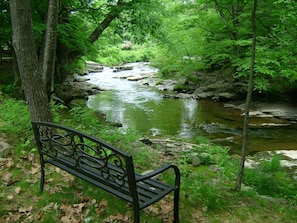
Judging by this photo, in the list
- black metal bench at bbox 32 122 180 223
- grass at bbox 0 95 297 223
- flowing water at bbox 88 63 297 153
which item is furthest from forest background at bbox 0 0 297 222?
flowing water at bbox 88 63 297 153

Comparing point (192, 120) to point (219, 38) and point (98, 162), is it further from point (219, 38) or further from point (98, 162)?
point (98, 162)

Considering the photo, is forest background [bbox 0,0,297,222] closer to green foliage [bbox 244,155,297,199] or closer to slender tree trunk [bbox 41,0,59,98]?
green foliage [bbox 244,155,297,199]

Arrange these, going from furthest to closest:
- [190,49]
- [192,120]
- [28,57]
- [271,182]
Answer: [190,49], [192,120], [271,182], [28,57]

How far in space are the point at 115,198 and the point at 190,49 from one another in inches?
547

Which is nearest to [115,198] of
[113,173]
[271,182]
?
[113,173]

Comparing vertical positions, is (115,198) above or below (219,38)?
below

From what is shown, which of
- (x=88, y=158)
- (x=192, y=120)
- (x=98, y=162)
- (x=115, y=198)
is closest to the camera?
(x=98, y=162)

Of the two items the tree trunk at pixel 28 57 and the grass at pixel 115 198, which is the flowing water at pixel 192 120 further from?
the tree trunk at pixel 28 57

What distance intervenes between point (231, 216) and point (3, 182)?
3027 mm

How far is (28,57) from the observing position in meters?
3.91

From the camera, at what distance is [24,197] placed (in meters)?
3.33

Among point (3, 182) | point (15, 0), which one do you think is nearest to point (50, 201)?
point (3, 182)

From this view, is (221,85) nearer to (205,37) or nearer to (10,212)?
(205,37)

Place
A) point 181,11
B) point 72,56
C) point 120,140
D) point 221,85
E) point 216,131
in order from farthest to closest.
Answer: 1. point 221,85
2. point 181,11
3. point 72,56
4. point 216,131
5. point 120,140
